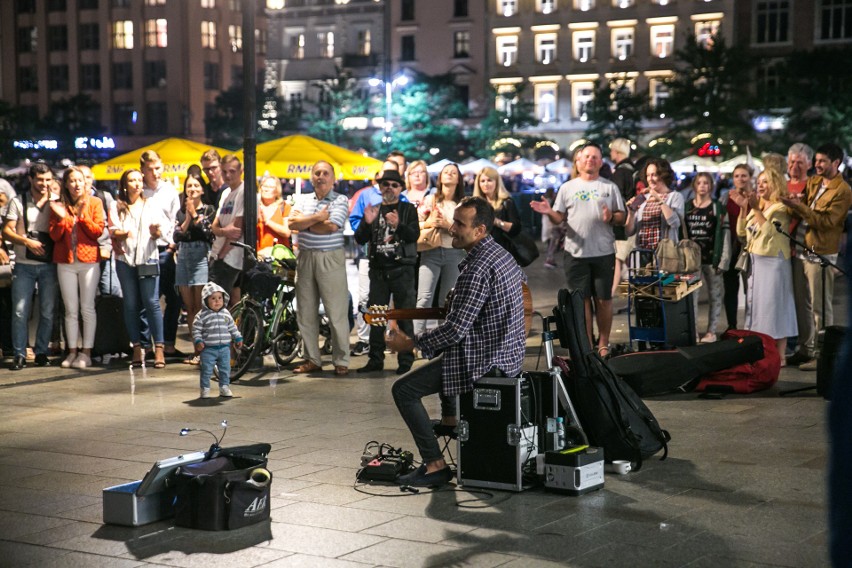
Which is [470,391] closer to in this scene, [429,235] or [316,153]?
[429,235]

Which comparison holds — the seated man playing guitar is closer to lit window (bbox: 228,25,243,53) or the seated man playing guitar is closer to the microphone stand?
the microphone stand

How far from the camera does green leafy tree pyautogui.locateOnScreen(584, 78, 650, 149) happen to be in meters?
70.0

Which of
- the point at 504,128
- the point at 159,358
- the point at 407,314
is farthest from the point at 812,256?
the point at 504,128

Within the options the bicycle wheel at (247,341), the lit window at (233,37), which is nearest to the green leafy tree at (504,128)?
the lit window at (233,37)

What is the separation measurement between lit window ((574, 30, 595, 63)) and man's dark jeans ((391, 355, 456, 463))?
80.1 metres

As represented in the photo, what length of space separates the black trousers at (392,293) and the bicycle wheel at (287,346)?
34.9 inches

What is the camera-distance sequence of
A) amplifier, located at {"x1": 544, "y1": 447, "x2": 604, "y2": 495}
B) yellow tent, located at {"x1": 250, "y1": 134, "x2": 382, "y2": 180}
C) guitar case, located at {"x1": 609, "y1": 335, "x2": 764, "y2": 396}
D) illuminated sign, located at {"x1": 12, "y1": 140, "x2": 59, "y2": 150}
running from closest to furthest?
1. amplifier, located at {"x1": 544, "y1": 447, "x2": 604, "y2": 495}
2. guitar case, located at {"x1": 609, "y1": 335, "x2": 764, "y2": 396}
3. yellow tent, located at {"x1": 250, "y1": 134, "x2": 382, "y2": 180}
4. illuminated sign, located at {"x1": 12, "y1": 140, "x2": 59, "y2": 150}

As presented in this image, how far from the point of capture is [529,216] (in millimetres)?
39031

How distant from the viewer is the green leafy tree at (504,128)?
7406cm

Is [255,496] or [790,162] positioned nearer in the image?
[255,496]

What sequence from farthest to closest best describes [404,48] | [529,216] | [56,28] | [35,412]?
[56,28], [404,48], [529,216], [35,412]

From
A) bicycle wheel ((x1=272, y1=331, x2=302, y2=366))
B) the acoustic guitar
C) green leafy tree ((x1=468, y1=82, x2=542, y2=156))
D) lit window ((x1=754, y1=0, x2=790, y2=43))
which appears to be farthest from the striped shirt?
lit window ((x1=754, y1=0, x2=790, y2=43))

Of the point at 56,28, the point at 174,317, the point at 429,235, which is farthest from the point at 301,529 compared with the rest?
the point at 56,28

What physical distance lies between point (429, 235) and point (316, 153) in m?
9.82
